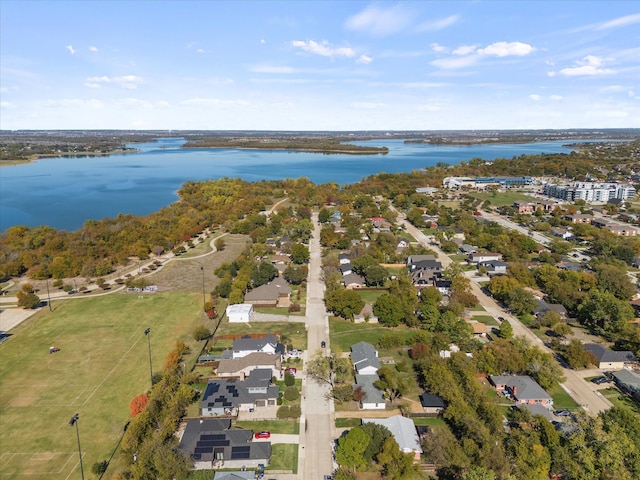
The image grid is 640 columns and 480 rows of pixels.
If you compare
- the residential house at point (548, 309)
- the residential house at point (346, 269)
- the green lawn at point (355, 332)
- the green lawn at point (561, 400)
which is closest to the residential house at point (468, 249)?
the residential house at point (346, 269)

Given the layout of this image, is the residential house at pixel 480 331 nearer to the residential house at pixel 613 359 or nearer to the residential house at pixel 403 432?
the residential house at pixel 613 359

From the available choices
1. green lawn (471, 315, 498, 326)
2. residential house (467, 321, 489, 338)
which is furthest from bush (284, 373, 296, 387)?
green lawn (471, 315, 498, 326)

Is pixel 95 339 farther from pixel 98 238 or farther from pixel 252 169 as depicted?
pixel 252 169

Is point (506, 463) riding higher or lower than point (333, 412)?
higher

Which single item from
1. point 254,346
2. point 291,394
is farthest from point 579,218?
point 291,394

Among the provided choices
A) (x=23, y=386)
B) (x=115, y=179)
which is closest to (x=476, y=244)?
(x=23, y=386)

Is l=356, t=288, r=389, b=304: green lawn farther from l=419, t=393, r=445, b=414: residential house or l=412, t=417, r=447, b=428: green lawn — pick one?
l=412, t=417, r=447, b=428: green lawn
